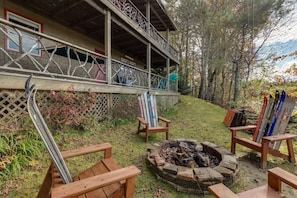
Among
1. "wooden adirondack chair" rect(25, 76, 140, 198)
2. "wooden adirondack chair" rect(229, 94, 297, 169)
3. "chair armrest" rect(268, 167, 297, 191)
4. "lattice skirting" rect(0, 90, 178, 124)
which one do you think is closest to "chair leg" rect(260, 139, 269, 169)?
"wooden adirondack chair" rect(229, 94, 297, 169)

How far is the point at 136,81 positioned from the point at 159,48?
342 centimetres

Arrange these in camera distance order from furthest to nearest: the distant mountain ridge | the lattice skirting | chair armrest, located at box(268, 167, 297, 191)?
the distant mountain ridge → the lattice skirting → chair armrest, located at box(268, 167, 297, 191)

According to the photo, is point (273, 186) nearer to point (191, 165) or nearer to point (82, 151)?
point (191, 165)

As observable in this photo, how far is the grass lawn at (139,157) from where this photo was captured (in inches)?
101

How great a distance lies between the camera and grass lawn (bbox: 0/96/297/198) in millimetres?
2574

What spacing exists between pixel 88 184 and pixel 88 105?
136 inches

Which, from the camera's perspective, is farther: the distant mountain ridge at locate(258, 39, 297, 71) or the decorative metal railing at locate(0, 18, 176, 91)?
the distant mountain ridge at locate(258, 39, 297, 71)

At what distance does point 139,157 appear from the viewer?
3766mm

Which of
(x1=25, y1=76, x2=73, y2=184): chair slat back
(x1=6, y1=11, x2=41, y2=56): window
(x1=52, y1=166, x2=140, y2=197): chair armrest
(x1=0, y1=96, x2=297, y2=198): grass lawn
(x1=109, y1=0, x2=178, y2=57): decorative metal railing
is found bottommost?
(x1=0, y1=96, x2=297, y2=198): grass lawn

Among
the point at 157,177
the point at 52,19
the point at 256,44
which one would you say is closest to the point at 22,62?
the point at 52,19

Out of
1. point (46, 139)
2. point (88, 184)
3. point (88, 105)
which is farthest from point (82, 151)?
point (88, 105)

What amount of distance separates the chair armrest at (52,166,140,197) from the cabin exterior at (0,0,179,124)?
262cm

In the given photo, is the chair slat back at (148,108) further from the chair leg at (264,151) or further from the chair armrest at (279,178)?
the chair armrest at (279,178)

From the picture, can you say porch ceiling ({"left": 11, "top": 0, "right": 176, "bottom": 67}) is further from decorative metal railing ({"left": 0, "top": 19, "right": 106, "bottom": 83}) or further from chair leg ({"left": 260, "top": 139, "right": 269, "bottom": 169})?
chair leg ({"left": 260, "top": 139, "right": 269, "bottom": 169})
